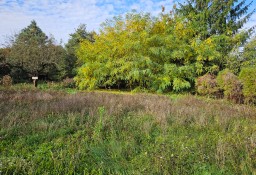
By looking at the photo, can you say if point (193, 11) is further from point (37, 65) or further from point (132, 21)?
point (37, 65)

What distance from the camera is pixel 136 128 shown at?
455cm

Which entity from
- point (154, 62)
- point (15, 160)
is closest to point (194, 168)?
point (15, 160)

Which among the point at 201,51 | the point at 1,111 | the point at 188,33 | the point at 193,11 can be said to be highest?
the point at 193,11

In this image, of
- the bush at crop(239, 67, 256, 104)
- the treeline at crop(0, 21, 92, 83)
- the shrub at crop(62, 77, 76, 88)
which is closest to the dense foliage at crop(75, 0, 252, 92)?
the shrub at crop(62, 77, 76, 88)

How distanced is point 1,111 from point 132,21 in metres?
11.1

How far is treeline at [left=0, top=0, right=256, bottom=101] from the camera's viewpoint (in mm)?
13023


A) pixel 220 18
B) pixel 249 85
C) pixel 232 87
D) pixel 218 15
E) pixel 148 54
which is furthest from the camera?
pixel 218 15

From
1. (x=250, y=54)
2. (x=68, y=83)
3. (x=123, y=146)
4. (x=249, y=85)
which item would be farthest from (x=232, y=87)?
(x=68, y=83)

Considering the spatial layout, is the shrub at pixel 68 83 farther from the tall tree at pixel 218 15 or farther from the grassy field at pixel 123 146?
the tall tree at pixel 218 15

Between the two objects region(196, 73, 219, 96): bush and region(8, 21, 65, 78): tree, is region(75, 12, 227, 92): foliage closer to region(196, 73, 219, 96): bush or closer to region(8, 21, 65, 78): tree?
region(196, 73, 219, 96): bush

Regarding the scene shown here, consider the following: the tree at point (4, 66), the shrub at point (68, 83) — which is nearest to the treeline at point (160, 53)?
the tree at point (4, 66)

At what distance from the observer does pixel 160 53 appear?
13.2 metres

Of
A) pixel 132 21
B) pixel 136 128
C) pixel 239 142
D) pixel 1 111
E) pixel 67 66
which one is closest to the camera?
pixel 239 142

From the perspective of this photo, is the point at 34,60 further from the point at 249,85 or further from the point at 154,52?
the point at 249,85
